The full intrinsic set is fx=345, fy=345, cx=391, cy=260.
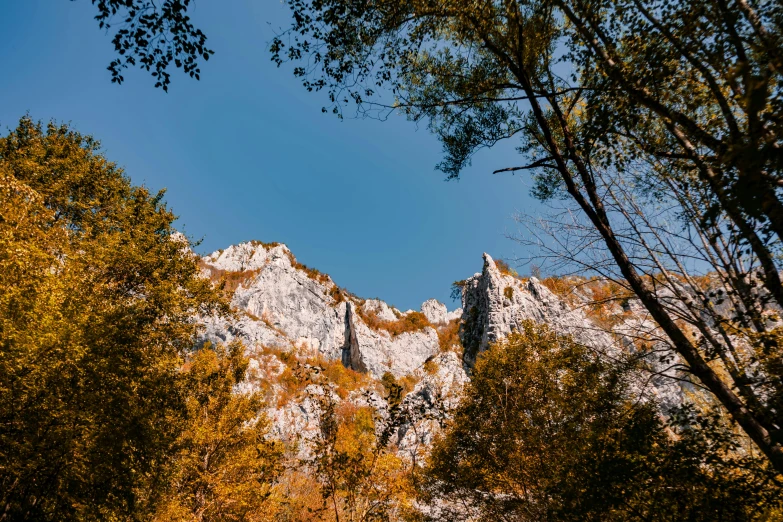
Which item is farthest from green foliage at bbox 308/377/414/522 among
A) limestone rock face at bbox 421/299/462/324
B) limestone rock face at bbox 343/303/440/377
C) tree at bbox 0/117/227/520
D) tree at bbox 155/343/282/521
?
limestone rock face at bbox 421/299/462/324

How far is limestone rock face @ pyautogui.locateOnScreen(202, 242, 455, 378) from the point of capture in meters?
74.4

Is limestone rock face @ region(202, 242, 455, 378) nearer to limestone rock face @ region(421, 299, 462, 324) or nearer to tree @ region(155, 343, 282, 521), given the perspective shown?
limestone rock face @ region(421, 299, 462, 324)

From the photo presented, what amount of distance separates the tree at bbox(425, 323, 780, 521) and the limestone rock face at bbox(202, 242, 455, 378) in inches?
2483

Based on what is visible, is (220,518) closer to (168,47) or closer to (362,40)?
(168,47)

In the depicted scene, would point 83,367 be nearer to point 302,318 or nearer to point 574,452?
point 574,452

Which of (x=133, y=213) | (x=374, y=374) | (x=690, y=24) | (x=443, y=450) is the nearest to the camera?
(x=690, y=24)

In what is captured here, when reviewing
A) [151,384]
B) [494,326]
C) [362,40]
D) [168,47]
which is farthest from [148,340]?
[494,326]

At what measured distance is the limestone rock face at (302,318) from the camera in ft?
244

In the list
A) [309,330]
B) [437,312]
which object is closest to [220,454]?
[309,330]

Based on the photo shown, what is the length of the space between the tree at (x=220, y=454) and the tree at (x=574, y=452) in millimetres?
7539

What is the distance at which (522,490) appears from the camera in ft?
37.4

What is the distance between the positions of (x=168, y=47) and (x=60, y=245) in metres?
9.15

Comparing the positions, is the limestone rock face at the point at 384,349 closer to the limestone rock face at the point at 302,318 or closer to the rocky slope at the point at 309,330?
the limestone rock face at the point at 302,318

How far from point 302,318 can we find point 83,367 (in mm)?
73334
